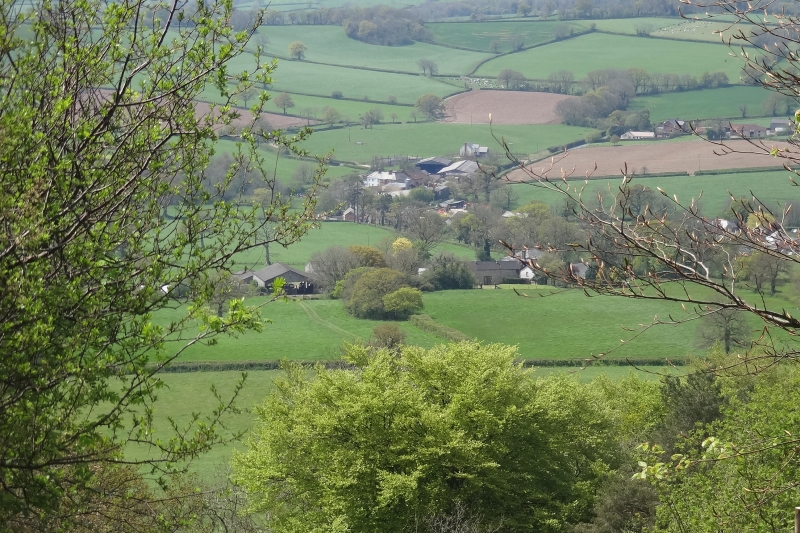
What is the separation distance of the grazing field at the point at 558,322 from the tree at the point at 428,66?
9192 cm

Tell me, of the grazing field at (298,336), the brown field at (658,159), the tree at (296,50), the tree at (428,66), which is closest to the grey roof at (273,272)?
the grazing field at (298,336)

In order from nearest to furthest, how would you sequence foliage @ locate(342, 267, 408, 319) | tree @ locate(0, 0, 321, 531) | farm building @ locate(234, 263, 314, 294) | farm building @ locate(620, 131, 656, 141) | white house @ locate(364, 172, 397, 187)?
tree @ locate(0, 0, 321, 531) → foliage @ locate(342, 267, 408, 319) → farm building @ locate(234, 263, 314, 294) → white house @ locate(364, 172, 397, 187) → farm building @ locate(620, 131, 656, 141)

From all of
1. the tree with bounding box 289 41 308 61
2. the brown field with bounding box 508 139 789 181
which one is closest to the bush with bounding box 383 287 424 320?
the brown field with bounding box 508 139 789 181

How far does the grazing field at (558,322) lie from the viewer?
62.2 m

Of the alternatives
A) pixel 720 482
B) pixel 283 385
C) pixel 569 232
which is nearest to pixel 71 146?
pixel 720 482

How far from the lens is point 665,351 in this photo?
201 feet

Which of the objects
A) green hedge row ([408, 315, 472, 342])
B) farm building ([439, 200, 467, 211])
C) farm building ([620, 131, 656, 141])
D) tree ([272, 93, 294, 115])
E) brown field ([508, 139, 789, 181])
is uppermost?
tree ([272, 93, 294, 115])

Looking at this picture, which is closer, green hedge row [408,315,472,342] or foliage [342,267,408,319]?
green hedge row [408,315,472,342]

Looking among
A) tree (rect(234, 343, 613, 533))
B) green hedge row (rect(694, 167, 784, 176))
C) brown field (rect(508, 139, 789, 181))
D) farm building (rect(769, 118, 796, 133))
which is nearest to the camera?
tree (rect(234, 343, 613, 533))

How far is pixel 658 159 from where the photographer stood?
360 ft

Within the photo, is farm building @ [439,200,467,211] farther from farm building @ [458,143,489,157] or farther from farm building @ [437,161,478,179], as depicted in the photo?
farm building @ [458,143,489,157]

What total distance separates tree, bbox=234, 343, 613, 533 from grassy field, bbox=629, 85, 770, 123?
332 ft

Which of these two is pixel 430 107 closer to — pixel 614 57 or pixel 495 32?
pixel 614 57

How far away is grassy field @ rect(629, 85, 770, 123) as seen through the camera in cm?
12438
